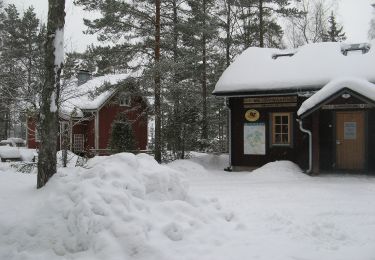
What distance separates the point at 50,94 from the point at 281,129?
11.0 metres

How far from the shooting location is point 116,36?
17.7 meters

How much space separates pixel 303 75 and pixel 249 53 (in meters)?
3.51

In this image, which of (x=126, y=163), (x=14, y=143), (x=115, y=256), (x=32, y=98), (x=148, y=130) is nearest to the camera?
(x=115, y=256)

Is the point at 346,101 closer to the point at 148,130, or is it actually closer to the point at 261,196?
the point at 261,196

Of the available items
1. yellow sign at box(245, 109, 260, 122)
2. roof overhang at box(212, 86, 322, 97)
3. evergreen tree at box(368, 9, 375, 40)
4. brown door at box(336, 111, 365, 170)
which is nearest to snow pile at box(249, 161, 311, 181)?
brown door at box(336, 111, 365, 170)

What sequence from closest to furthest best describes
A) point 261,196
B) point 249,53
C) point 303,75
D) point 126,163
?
point 126,163, point 261,196, point 303,75, point 249,53

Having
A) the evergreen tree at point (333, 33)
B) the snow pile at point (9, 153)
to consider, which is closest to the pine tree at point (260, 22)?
the evergreen tree at point (333, 33)

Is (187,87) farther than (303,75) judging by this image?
Yes

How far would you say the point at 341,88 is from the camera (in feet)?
43.1

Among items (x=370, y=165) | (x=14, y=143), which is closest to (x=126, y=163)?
(x=370, y=165)

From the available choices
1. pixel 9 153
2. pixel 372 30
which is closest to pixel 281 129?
pixel 9 153

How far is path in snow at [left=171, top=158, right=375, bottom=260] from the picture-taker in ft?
18.2

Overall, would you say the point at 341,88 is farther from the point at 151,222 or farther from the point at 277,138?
the point at 151,222

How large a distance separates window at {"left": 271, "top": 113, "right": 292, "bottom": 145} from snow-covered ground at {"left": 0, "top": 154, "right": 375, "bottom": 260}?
727 centimetres
